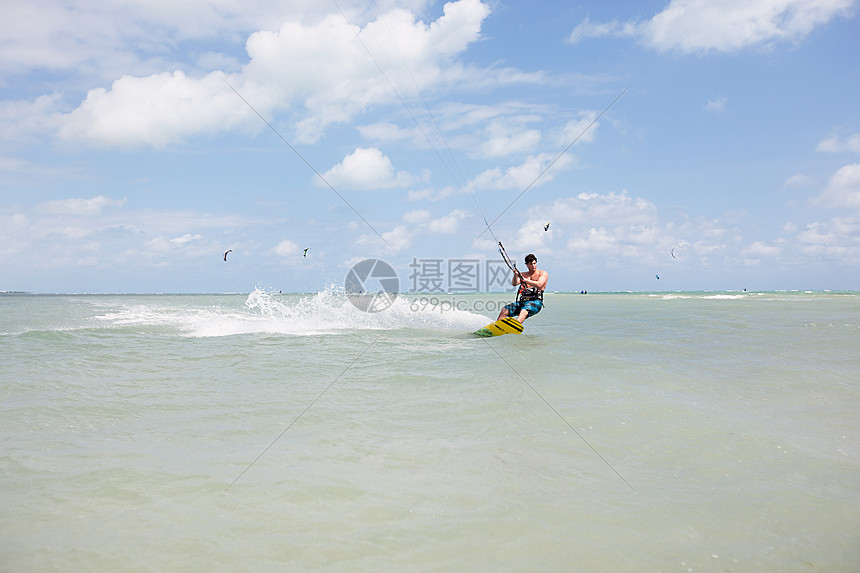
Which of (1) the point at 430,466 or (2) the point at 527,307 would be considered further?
(2) the point at 527,307

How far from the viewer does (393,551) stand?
3.20 metres

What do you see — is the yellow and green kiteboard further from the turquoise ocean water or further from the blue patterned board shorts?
the turquoise ocean water

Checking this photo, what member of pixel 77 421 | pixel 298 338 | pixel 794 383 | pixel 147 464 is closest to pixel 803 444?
pixel 794 383

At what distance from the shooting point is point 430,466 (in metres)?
4.58

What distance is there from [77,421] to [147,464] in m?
2.21

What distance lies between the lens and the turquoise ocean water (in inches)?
127

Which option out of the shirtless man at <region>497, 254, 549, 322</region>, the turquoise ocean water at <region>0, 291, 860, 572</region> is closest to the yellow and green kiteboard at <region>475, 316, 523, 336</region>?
the shirtless man at <region>497, 254, 549, 322</region>

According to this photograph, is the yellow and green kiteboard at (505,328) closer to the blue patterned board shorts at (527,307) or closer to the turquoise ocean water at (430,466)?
the blue patterned board shorts at (527,307)

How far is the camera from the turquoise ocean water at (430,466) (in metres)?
3.23

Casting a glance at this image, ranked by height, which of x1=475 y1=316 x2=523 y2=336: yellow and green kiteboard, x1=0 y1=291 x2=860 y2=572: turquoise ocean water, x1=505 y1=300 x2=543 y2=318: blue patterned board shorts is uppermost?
x1=505 y1=300 x2=543 y2=318: blue patterned board shorts

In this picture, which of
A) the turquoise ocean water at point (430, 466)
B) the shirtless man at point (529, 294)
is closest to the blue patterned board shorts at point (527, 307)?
the shirtless man at point (529, 294)

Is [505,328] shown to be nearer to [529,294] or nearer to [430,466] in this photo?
[529,294]

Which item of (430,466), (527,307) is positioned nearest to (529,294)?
(527,307)

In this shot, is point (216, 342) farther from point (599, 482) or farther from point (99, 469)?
point (599, 482)
